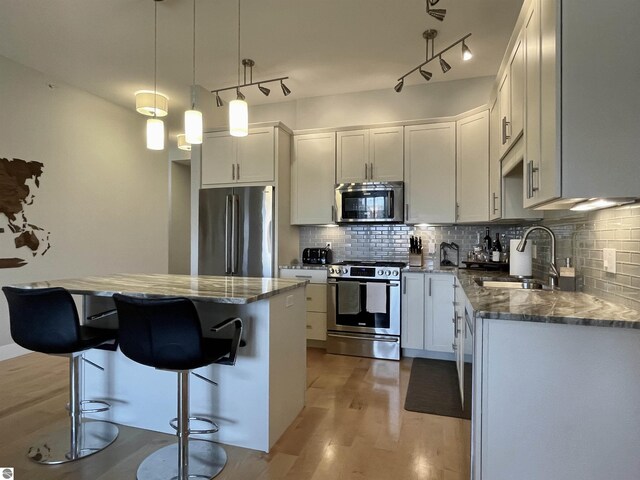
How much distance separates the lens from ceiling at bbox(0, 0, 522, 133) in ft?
9.37

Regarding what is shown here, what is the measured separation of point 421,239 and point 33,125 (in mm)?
4448

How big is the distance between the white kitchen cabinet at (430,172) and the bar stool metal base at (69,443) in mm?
3195

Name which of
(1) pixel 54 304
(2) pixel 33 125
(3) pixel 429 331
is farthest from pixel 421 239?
(2) pixel 33 125

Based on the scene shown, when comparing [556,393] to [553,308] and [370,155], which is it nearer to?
[553,308]

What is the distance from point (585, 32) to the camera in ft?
4.53

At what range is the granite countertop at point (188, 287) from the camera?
179 centimetres

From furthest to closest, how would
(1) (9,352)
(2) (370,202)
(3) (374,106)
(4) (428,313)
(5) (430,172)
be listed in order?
(3) (374,106) < (2) (370,202) < (5) (430,172) < (1) (9,352) < (4) (428,313)

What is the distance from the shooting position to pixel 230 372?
2.09 metres

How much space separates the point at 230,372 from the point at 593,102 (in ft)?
Result: 7.07

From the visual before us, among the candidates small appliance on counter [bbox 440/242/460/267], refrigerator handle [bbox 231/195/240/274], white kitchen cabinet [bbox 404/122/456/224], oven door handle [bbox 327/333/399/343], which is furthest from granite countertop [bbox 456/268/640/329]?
refrigerator handle [bbox 231/195/240/274]

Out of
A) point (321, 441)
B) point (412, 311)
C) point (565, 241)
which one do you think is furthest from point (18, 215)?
point (565, 241)

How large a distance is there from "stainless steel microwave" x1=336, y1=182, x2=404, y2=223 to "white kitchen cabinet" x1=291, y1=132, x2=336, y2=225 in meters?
0.15

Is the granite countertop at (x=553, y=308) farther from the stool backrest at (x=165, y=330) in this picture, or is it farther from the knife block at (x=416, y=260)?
the knife block at (x=416, y=260)

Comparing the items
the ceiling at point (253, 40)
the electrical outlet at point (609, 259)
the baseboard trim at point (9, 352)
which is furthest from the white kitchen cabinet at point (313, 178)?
the baseboard trim at point (9, 352)
